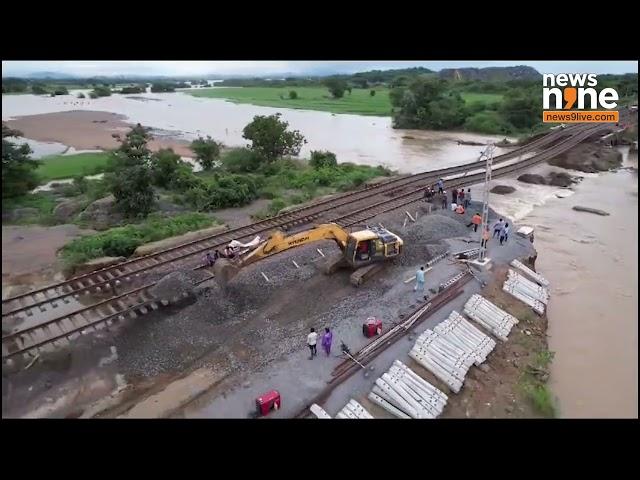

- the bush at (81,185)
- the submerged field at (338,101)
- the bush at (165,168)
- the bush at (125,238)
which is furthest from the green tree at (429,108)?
the bush at (125,238)

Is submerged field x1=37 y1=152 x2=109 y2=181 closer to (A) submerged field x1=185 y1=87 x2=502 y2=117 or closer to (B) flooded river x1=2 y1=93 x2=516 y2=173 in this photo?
(B) flooded river x1=2 y1=93 x2=516 y2=173

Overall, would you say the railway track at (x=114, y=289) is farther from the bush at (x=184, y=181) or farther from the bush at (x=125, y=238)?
the bush at (x=184, y=181)

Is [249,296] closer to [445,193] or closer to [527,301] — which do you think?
[527,301]

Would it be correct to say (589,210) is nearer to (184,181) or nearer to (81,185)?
(184,181)

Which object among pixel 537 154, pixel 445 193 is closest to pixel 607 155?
pixel 537 154

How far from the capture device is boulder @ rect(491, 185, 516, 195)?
29.1 metres

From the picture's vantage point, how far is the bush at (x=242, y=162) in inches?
1304

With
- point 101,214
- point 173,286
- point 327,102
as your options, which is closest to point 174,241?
point 173,286

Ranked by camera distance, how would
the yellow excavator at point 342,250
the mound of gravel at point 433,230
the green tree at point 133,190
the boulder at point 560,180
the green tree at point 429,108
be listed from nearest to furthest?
the yellow excavator at point 342,250 < the mound of gravel at point 433,230 < the green tree at point 133,190 < the boulder at point 560,180 < the green tree at point 429,108

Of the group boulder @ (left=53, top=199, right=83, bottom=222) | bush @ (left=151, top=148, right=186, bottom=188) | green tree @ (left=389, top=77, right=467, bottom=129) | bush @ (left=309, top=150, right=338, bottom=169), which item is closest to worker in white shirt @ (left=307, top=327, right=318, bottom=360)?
boulder @ (left=53, top=199, right=83, bottom=222)

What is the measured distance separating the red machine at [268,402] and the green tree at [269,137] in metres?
25.5

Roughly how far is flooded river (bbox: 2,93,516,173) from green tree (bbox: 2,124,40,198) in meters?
22.7

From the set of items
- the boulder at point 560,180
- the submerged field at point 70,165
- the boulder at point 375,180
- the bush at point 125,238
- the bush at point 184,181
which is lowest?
the boulder at point 560,180

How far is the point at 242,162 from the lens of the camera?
33.1m
